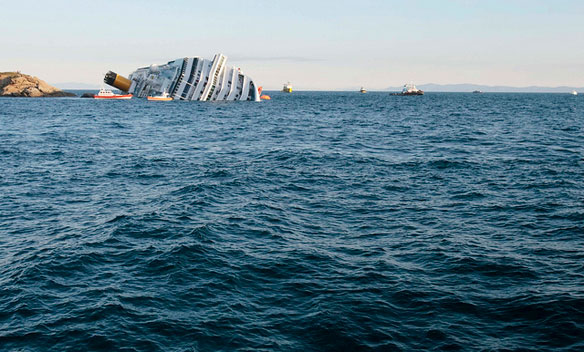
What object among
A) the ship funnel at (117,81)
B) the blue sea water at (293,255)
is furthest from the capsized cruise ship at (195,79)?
the blue sea water at (293,255)

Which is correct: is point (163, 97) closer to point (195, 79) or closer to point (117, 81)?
point (195, 79)

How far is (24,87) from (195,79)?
92.0m

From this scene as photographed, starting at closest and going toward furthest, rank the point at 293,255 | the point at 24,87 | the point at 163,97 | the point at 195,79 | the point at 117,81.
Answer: the point at 293,255 → the point at 195,79 → the point at 163,97 → the point at 117,81 → the point at 24,87

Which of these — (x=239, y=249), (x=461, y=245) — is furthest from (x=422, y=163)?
(x=239, y=249)

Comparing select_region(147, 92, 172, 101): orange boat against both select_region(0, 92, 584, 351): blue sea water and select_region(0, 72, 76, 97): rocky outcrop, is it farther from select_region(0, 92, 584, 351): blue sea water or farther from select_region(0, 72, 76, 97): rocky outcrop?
select_region(0, 92, 584, 351): blue sea water

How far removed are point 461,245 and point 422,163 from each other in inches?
722

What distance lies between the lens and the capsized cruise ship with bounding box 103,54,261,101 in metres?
111

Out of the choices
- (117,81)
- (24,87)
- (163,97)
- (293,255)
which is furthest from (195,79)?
(293,255)

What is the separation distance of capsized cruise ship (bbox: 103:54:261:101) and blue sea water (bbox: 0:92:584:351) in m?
78.3

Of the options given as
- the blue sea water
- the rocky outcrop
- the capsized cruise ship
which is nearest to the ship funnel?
the capsized cruise ship

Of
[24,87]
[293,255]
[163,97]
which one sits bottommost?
[293,255]

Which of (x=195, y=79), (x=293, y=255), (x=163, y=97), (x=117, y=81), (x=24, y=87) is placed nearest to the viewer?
(x=293, y=255)

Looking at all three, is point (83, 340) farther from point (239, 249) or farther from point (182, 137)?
point (182, 137)

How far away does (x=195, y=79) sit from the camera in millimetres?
112312
